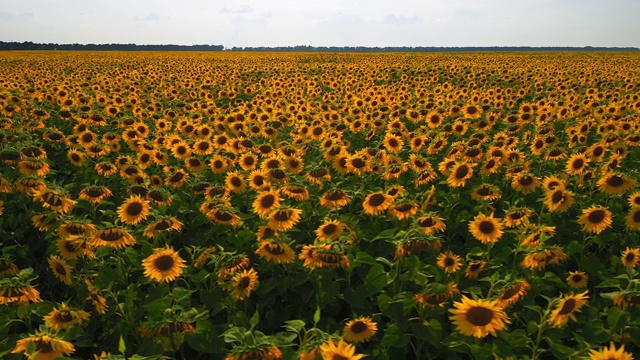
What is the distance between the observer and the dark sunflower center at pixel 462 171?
6074 mm

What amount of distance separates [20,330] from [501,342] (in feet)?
13.4

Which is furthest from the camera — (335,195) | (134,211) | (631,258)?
(335,195)

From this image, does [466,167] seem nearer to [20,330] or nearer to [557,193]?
[557,193]

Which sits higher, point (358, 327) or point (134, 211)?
point (134, 211)

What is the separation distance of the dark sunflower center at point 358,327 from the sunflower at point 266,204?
2.06 m

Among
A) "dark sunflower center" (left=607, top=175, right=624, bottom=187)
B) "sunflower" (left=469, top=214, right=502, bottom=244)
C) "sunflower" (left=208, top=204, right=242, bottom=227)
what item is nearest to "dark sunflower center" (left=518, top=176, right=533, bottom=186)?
"dark sunflower center" (left=607, top=175, right=624, bottom=187)

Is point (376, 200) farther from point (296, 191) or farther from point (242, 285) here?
point (242, 285)

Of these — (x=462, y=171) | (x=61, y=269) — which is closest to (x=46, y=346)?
(x=61, y=269)

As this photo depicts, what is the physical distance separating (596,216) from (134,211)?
5.18 m

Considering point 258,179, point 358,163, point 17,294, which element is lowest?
point 17,294

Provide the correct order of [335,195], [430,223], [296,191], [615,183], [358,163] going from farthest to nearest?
[358,163] < [615,183] < [296,191] < [335,195] < [430,223]

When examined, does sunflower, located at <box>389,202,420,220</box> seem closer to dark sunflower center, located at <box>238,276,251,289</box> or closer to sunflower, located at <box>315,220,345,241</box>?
sunflower, located at <box>315,220,345,241</box>

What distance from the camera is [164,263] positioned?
12.8 feet

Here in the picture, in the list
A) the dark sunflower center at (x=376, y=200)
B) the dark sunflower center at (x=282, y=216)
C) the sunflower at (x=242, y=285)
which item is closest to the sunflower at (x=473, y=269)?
the dark sunflower center at (x=376, y=200)
